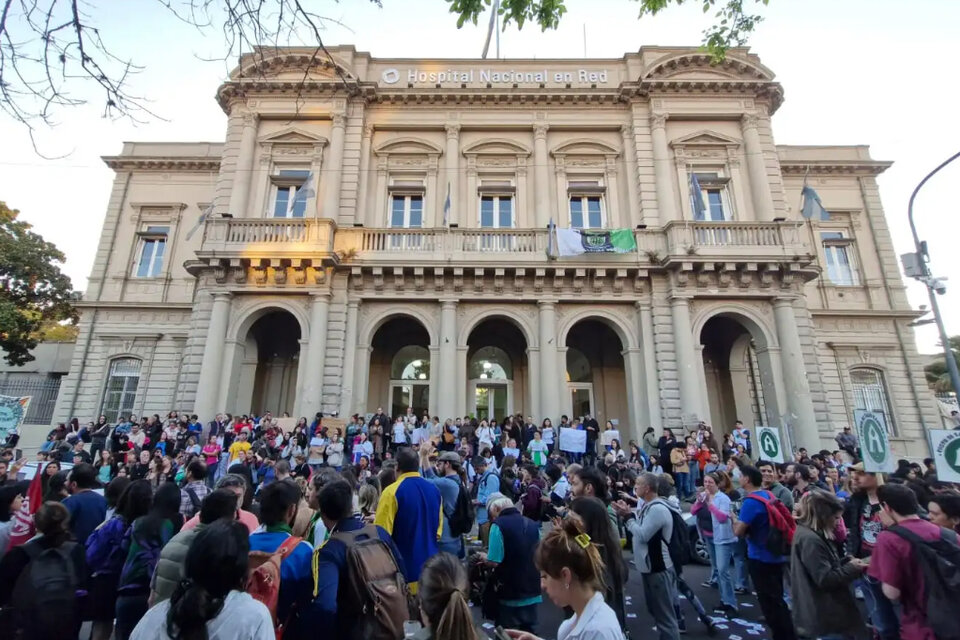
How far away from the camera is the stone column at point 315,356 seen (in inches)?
602

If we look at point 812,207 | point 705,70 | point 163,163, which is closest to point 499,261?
point 812,207

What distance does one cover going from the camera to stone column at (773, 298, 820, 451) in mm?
15008

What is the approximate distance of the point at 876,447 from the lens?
5.59 meters

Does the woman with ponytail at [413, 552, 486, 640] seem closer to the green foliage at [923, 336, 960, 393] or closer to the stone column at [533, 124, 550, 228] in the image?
the stone column at [533, 124, 550, 228]

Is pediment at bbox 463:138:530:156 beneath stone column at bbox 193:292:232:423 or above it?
above

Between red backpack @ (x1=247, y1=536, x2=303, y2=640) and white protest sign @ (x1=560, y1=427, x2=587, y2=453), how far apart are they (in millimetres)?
11628

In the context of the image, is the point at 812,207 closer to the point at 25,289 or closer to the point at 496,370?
the point at 496,370

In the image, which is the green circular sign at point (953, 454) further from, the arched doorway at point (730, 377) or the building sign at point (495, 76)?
the building sign at point (495, 76)

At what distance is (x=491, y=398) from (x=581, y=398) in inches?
145

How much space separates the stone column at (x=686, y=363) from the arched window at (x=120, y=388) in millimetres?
21228

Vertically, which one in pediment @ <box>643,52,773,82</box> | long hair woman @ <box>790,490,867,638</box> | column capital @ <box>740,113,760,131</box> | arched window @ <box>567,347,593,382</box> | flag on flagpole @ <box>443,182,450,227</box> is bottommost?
long hair woman @ <box>790,490,867,638</box>

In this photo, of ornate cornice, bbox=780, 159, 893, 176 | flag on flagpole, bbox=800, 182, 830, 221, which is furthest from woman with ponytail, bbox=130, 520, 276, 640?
ornate cornice, bbox=780, 159, 893, 176

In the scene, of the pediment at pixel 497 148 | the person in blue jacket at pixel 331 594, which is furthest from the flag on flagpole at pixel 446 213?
the person in blue jacket at pixel 331 594

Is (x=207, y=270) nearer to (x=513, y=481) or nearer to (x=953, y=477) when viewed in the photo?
(x=513, y=481)
